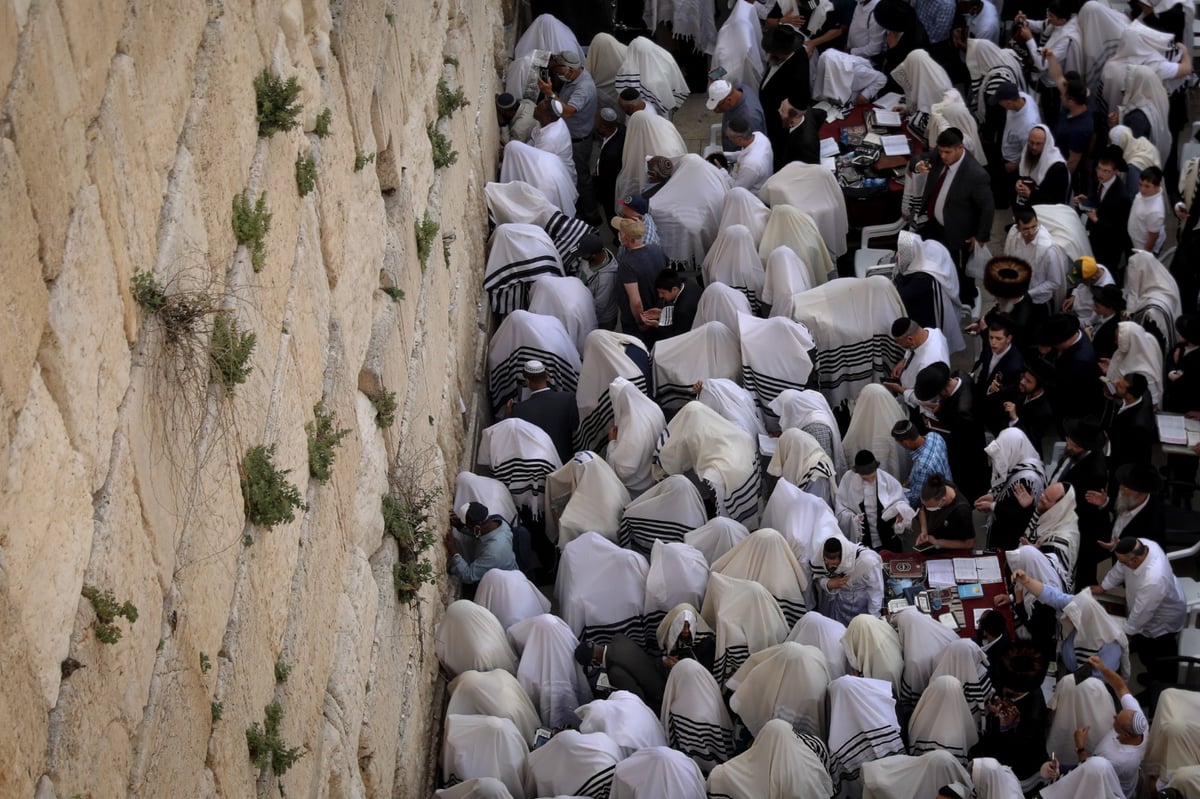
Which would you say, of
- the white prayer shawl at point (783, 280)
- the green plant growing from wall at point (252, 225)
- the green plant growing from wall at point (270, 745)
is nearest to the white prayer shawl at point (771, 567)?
the white prayer shawl at point (783, 280)

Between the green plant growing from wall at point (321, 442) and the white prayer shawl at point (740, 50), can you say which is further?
the white prayer shawl at point (740, 50)

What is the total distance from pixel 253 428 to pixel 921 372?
5.97 metres

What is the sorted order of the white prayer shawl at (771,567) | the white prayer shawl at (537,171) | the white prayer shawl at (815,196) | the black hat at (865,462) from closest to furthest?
the white prayer shawl at (771,567) < the black hat at (865,462) < the white prayer shawl at (815,196) < the white prayer shawl at (537,171)

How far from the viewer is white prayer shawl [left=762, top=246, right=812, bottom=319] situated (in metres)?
12.4

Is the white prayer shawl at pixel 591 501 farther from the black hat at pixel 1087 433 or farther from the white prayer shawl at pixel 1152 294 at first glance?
the white prayer shawl at pixel 1152 294

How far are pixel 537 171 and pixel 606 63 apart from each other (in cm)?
241

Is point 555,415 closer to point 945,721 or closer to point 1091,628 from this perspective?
point 945,721

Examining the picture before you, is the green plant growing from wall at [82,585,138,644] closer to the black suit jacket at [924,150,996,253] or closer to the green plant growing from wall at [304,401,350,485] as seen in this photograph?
the green plant growing from wall at [304,401,350,485]

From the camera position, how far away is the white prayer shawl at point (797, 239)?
42.2 ft

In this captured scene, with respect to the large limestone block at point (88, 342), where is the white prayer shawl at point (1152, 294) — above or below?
above

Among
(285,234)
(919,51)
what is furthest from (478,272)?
(285,234)

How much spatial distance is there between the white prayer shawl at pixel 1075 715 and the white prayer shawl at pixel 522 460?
401 cm

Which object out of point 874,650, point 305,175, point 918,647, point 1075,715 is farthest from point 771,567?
point 305,175

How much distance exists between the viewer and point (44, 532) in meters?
4.65
